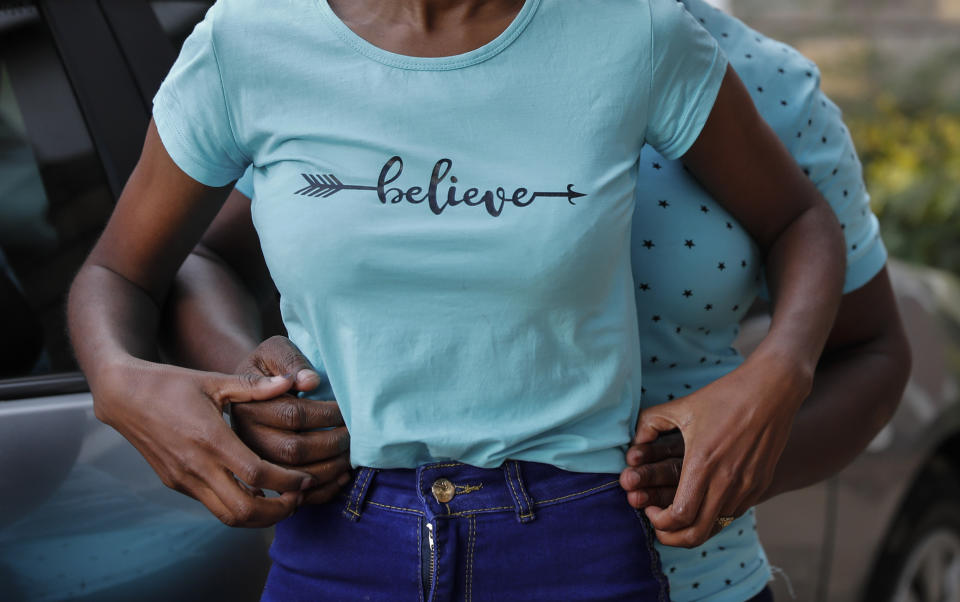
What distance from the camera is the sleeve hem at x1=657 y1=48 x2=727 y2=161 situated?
4.50ft

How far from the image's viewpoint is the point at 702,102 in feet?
4.50

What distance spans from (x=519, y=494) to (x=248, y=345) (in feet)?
1.77

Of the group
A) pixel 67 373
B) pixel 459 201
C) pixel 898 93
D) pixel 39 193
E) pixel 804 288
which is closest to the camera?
pixel 459 201

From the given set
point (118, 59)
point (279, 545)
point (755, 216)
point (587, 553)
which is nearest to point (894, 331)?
point (755, 216)

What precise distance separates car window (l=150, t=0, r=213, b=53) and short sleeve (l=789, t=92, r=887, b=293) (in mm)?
1258

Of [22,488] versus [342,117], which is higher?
[342,117]

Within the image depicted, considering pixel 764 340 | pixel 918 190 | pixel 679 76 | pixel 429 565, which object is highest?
pixel 679 76

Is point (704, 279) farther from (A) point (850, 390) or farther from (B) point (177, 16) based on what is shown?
(B) point (177, 16)

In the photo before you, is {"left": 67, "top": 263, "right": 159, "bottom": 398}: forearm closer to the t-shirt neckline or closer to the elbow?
the t-shirt neckline

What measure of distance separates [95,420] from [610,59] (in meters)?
1.04

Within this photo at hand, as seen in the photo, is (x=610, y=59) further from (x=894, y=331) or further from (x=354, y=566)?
(x=894, y=331)

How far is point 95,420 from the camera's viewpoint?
5.67 ft

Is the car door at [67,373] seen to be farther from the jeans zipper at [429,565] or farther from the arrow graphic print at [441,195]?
the arrow graphic print at [441,195]

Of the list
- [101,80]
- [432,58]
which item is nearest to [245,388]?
[432,58]
